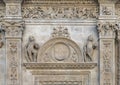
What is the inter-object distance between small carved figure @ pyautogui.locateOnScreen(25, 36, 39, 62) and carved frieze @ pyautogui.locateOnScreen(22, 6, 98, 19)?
2.48ft

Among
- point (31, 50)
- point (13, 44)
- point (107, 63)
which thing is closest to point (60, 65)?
Result: point (31, 50)

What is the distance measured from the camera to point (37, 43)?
16000 millimetres

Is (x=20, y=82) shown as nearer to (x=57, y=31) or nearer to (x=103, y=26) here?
(x=57, y=31)

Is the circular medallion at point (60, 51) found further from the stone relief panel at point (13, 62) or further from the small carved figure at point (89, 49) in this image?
the stone relief panel at point (13, 62)

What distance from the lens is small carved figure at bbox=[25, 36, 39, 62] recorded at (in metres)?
15.9

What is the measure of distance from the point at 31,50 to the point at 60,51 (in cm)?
88

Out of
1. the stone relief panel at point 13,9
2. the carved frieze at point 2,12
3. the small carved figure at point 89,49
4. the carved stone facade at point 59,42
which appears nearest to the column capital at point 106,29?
the carved stone facade at point 59,42

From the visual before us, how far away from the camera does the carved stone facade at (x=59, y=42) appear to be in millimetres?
15844

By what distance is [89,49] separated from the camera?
52.1ft

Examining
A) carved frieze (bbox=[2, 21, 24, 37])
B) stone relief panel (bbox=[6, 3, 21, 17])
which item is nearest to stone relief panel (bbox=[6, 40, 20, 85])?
carved frieze (bbox=[2, 21, 24, 37])

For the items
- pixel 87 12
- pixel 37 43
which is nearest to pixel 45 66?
pixel 37 43

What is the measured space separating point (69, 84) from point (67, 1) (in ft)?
8.23

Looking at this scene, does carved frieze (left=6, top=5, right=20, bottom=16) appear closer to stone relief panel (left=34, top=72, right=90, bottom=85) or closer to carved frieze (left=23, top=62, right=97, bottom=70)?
carved frieze (left=23, top=62, right=97, bottom=70)

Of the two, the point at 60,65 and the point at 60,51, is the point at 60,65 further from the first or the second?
the point at 60,51
